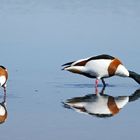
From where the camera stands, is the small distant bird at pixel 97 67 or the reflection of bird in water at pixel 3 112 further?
the small distant bird at pixel 97 67

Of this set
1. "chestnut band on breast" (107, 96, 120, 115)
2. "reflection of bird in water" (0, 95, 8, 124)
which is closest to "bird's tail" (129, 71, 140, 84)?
"chestnut band on breast" (107, 96, 120, 115)

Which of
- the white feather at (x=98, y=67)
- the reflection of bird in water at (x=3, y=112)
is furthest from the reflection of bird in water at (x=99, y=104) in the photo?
the white feather at (x=98, y=67)

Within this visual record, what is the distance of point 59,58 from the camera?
50.9ft

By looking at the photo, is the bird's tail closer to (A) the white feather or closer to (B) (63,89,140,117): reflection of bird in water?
(A) the white feather

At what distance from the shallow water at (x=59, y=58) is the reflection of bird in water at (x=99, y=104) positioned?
134 mm

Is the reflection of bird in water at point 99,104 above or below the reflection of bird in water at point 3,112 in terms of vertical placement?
below

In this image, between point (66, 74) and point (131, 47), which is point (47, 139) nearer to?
point (66, 74)

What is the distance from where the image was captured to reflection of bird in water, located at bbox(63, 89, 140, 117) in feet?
34.6

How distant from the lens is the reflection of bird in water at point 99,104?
34.6 ft

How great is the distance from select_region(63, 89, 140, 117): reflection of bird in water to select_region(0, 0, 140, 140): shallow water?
134 mm

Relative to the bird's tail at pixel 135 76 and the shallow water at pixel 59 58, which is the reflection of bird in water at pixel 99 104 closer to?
the shallow water at pixel 59 58

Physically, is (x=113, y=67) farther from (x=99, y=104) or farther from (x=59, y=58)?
(x=59, y=58)

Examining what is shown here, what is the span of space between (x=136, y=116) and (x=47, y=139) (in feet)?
6.31

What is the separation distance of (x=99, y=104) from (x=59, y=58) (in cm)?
→ 455
